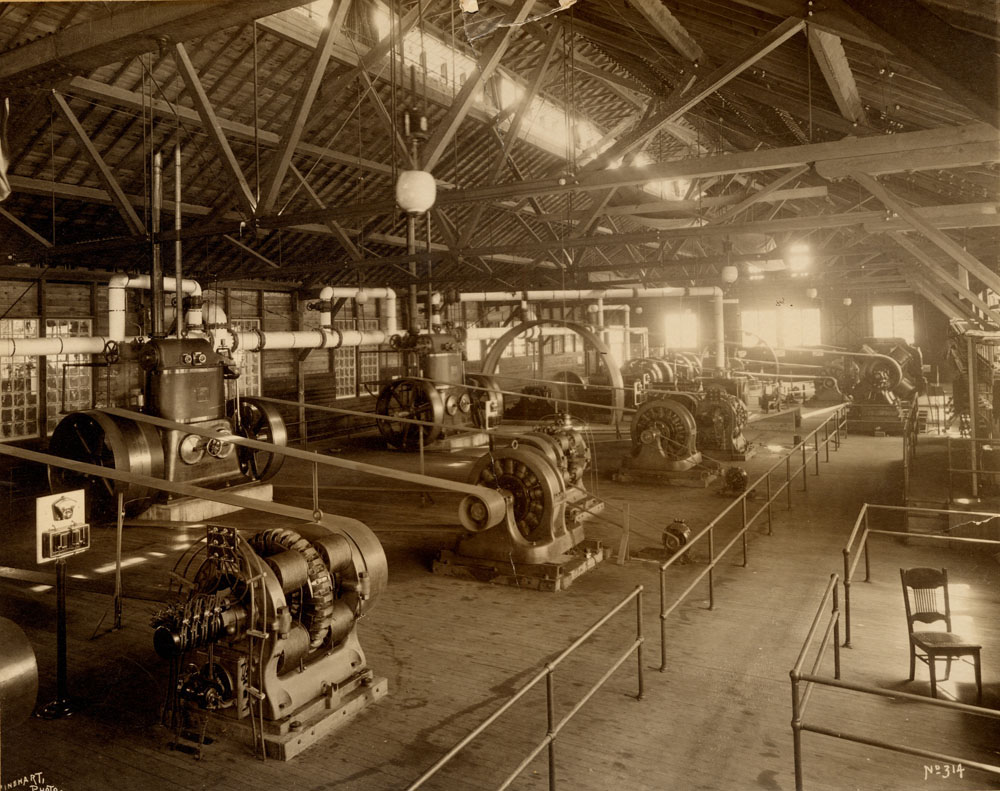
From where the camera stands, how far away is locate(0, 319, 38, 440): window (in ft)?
40.7

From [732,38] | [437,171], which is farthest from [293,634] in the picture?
[437,171]

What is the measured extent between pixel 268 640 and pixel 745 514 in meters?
6.75

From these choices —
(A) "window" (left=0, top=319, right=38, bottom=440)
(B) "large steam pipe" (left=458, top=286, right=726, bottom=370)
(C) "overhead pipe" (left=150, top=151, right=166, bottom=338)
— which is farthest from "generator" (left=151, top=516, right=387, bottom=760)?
(B) "large steam pipe" (left=458, top=286, right=726, bottom=370)

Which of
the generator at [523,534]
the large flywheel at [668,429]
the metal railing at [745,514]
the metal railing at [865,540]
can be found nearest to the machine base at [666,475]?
the large flywheel at [668,429]

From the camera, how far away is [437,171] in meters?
15.9

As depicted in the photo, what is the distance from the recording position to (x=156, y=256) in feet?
33.6

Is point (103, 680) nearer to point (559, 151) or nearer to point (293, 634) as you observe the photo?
point (293, 634)

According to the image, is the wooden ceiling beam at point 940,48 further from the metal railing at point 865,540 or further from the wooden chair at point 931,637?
the metal railing at point 865,540

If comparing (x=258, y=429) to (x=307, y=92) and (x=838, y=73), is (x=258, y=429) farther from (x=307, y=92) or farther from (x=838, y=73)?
(x=838, y=73)

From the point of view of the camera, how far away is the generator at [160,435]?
30.9 ft

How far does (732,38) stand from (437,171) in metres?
9.74

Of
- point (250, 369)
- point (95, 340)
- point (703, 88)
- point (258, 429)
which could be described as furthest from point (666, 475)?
point (250, 369)

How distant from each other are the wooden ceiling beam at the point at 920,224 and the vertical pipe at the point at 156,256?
8480mm

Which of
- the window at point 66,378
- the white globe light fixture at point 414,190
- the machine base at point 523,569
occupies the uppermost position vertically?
the white globe light fixture at point 414,190
